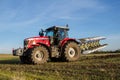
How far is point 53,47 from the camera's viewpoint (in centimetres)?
2102

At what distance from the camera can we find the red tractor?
20298mm

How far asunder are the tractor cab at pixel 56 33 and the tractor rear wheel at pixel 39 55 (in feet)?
4.21

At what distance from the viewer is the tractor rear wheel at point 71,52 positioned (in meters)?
21.2

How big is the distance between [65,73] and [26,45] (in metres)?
6.77

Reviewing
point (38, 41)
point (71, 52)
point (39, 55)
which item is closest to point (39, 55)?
point (39, 55)

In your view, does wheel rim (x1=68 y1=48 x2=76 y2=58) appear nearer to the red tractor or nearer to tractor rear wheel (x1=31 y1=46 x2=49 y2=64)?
the red tractor

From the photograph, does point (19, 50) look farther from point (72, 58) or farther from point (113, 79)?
point (113, 79)

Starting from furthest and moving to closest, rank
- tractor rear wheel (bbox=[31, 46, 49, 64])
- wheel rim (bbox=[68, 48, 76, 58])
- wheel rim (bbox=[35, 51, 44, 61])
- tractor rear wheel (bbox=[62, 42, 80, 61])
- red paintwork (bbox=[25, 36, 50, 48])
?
1. wheel rim (bbox=[68, 48, 76, 58])
2. tractor rear wheel (bbox=[62, 42, 80, 61])
3. red paintwork (bbox=[25, 36, 50, 48])
4. wheel rim (bbox=[35, 51, 44, 61])
5. tractor rear wheel (bbox=[31, 46, 49, 64])

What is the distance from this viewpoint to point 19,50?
800 inches

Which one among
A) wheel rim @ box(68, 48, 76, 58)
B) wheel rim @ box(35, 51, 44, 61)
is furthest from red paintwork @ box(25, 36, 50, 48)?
wheel rim @ box(68, 48, 76, 58)

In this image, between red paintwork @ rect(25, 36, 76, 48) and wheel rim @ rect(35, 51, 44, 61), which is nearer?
wheel rim @ rect(35, 51, 44, 61)

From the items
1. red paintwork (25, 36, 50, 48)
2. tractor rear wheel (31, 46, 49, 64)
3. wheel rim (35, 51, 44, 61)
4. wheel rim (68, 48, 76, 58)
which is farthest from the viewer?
wheel rim (68, 48, 76, 58)

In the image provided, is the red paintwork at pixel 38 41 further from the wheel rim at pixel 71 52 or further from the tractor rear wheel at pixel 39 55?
the wheel rim at pixel 71 52

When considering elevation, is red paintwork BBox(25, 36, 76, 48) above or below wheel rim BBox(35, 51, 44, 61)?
above
